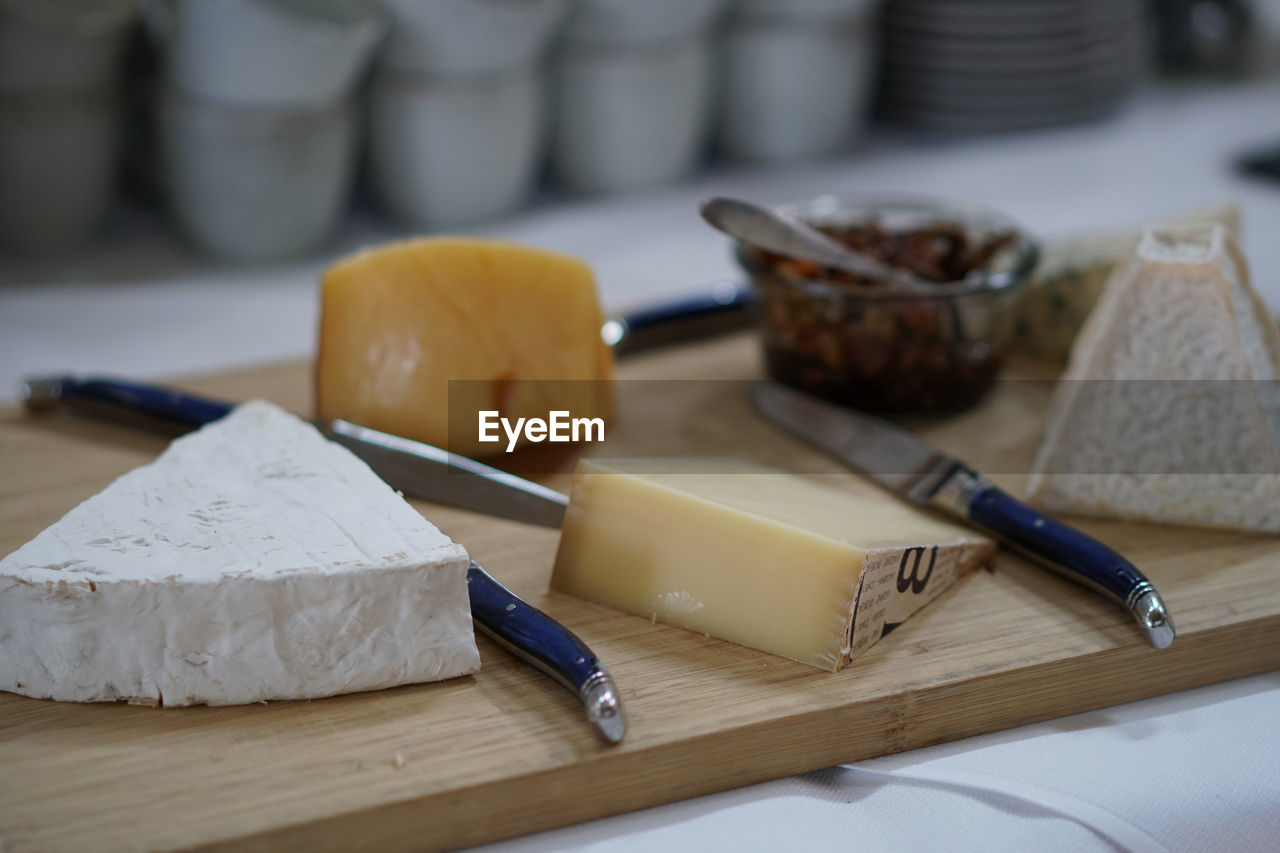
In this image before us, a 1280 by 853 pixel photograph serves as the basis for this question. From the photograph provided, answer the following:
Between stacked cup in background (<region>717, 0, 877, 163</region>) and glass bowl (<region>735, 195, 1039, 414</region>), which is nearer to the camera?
glass bowl (<region>735, 195, 1039, 414</region>)

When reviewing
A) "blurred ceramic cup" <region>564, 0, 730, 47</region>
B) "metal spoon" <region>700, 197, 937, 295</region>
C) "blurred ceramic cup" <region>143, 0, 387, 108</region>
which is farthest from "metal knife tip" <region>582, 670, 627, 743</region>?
"blurred ceramic cup" <region>564, 0, 730, 47</region>

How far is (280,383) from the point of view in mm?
1256

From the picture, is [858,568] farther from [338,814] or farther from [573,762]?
[338,814]

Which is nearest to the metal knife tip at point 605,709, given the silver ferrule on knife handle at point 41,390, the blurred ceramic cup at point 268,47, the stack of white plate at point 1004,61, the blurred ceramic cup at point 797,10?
the silver ferrule on knife handle at point 41,390

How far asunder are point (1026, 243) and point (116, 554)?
906mm

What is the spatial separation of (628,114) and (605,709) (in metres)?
1.31

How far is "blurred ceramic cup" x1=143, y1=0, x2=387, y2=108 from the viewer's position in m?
1.41

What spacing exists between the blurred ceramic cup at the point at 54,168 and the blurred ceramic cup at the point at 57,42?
0.08ft

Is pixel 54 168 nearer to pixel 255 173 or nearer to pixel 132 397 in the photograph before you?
pixel 255 173

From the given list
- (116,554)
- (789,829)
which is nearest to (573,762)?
(789,829)

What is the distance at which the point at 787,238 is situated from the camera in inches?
43.8

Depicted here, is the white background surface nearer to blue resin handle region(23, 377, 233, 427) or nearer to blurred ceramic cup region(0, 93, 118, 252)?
blurred ceramic cup region(0, 93, 118, 252)

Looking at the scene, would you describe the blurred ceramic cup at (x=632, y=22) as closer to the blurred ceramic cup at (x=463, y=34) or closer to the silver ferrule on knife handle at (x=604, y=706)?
the blurred ceramic cup at (x=463, y=34)

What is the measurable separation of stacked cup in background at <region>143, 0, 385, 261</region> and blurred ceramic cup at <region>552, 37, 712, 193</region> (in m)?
0.35
